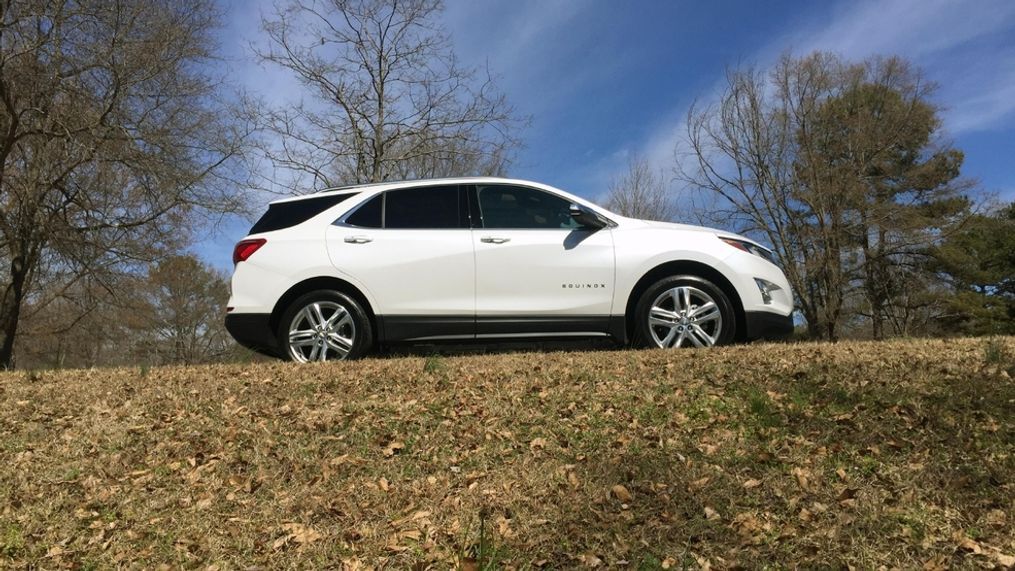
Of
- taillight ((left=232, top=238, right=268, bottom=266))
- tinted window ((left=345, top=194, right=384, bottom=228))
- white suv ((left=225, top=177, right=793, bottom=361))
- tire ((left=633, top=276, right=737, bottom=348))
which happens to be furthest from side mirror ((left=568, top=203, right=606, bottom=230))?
taillight ((left=232, top=238, right=268, bottom=266))

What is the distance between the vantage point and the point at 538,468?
323cm

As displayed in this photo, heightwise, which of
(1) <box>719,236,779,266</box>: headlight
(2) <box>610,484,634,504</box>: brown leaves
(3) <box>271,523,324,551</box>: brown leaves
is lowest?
(3) <box>271,523,324,551</box>: brown leaves

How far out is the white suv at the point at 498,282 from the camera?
5.61 metres

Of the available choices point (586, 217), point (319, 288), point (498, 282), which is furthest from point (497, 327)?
point (319, 288)

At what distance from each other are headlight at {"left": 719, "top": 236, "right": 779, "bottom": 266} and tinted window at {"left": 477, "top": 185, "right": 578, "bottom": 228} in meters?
1.50

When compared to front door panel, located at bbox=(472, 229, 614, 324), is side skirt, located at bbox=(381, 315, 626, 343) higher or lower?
lower

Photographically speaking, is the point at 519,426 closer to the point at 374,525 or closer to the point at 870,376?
the point at 374,525

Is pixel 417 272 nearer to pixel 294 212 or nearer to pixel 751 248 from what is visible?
pixel 294 212

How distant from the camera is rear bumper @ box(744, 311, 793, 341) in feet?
18.4

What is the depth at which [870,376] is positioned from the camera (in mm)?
4137

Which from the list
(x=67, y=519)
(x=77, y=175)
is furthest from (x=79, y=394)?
(x=77, y=175)

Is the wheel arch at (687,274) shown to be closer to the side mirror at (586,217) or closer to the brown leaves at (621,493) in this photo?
the side mirror at (586,217)

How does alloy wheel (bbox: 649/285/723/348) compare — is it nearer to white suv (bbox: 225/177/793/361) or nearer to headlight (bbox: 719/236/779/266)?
white suv (bbox: 225/177/793/361)

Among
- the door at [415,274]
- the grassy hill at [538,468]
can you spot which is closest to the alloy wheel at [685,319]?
the grassy hill at [538,468]
